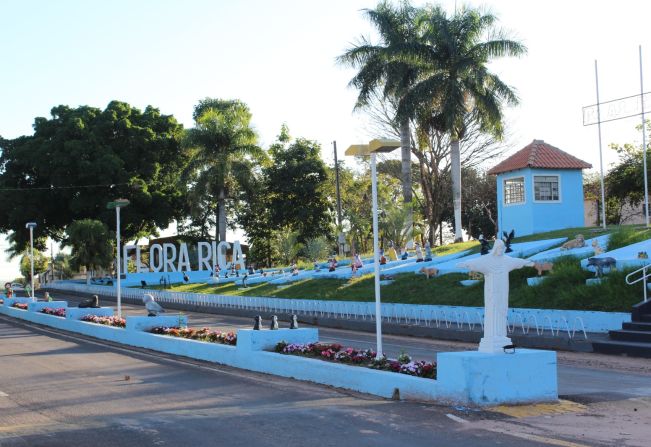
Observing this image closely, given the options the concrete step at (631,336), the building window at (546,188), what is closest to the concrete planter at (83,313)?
the concrete step at (631,336)

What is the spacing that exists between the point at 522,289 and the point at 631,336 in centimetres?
632

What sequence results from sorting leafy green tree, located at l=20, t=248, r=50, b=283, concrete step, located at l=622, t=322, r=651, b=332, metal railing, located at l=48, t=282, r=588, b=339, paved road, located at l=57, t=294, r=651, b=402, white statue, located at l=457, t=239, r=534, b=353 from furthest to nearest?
1. leafy green tree, located at l=20, t=248, r=50, b=283
2. metal railing, located at l=48, t=282, r=588, b=339
3. concrete step, located at l=622, t=322, r=651, b=332
4. paved road, located at l=57, t=294, r=651, b=402
5. white statue, located at l=457, t=239, r=534, b=353

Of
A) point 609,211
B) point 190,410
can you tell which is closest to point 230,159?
point 609,211

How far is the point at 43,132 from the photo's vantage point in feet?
192

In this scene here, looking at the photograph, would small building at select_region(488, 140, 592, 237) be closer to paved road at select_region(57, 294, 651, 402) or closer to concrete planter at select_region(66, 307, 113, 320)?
paved road at select_region(57, 294, 651, 402)

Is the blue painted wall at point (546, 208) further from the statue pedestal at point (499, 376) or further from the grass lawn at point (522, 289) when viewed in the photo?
the statue pedestal at point (499, 376)

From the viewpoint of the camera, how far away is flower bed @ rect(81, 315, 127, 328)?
2292 centimetres

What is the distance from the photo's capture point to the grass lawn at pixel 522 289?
20594 mm

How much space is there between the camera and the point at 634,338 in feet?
57.3

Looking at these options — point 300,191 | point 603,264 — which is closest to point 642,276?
point 603,264

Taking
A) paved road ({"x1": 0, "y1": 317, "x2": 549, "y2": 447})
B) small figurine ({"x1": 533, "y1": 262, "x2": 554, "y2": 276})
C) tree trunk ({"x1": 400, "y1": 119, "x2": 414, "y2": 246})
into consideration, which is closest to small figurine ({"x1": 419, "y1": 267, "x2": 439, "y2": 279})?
small figurine ({"x1": 533, "y1": 262, "x2": 554, "y2": 276})

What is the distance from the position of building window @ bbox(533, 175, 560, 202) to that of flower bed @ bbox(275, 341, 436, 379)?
22196 mm

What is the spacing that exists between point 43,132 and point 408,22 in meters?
32.1

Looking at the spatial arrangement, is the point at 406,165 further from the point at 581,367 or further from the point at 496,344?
the point at 496,344
